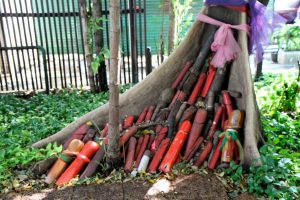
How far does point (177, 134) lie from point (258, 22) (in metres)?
1.56

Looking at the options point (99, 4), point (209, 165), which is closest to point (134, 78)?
point (99, 4)

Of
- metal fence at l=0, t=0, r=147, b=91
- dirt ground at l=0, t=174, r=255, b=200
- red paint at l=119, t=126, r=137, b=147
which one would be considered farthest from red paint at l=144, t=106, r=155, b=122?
metal fence at l=0, t=0, r=147, b=91

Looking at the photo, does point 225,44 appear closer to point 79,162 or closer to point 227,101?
point 227,101

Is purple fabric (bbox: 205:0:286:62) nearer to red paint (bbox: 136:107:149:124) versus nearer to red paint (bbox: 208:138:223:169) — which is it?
red paint (bbox: 208:138:223:169)

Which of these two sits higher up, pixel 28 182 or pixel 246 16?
pixel 246 16

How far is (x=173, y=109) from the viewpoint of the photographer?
3641 millimetres

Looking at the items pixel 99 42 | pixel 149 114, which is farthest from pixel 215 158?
pixel 99 42

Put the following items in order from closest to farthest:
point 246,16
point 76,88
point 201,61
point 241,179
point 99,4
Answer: point 241,179, point 246,16, point 201,61, point 99,4, point 76,88

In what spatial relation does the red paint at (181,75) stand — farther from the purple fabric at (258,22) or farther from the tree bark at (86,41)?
the tree bark at (86,41)

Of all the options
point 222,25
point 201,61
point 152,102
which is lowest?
point 152,102

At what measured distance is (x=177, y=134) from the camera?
3.38 metres

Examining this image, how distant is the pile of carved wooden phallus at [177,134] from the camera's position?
3139 millimetres

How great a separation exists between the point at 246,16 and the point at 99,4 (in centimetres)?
371

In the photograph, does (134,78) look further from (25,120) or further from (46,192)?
(46,192)
